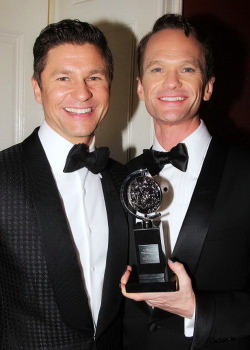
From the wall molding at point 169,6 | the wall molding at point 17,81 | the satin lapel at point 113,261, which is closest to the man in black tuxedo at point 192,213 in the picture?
the satin lapel at point 113,261

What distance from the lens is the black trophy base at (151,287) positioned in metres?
1.75

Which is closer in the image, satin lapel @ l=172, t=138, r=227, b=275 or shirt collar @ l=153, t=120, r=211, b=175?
satin lapel @ l=172, t=138, r=227, b=275

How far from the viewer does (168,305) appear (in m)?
1.79

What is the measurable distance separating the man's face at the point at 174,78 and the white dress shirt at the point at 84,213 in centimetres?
55

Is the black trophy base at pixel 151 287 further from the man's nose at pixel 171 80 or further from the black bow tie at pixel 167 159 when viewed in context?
the man's nose at pixel 171 80

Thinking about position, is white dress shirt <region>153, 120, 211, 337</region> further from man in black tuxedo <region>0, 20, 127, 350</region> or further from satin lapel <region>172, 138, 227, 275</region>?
man in black tuxedo <region>0, 20, 127, 350</region>

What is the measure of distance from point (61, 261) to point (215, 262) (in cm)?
76

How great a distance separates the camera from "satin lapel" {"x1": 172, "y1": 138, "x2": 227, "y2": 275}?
1881mm

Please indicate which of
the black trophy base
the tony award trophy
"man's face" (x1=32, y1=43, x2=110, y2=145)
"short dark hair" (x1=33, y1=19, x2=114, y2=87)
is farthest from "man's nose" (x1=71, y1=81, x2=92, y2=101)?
the black trophy base

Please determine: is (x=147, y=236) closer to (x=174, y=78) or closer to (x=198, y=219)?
(x=198, y=219)

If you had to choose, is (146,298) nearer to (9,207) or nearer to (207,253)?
(207,253)

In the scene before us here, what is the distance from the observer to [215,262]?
6.37 ft

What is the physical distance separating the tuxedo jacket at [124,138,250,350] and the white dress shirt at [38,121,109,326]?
30cm

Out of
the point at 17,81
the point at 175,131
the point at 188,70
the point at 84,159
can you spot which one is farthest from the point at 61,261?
the point at 17,81
